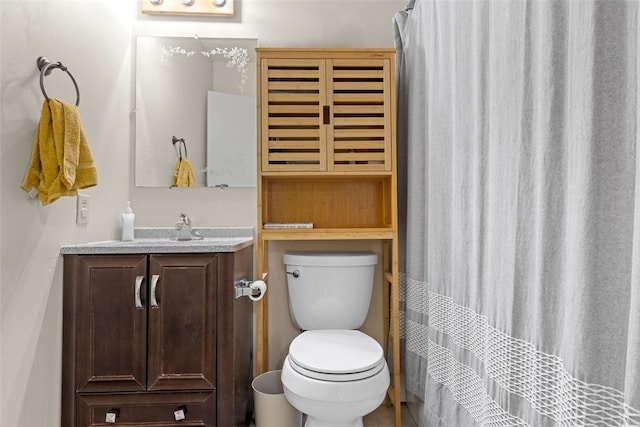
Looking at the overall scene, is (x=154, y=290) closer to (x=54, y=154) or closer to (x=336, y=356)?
(x=54, y=154)

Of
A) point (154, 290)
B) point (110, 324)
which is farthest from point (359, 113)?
point (110, 324)

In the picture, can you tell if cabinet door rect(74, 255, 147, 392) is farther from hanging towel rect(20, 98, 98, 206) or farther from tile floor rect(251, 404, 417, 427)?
tile floor rect(251, 404, 417, 427)

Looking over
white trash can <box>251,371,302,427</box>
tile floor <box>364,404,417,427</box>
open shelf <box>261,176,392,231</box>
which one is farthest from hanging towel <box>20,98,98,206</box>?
A: tile floor <box>364,404,417,427</box>

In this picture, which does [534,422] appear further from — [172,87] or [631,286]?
[172,87]

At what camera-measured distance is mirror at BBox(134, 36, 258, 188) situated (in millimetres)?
2121

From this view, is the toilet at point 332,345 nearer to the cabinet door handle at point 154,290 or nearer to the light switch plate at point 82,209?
the cabinet door handle at point 154,290

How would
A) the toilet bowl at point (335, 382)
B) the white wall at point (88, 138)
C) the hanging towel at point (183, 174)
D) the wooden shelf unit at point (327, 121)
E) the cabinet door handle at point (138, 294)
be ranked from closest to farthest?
the white wall at point (88, 138) < the toilet bowl at point (335, 382) < the cabinet door handle at point (138, 294) < the wooden shelf unit at point (327, 121) < the hanging towel at point (183, 174)

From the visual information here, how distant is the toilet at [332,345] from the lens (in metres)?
1.39

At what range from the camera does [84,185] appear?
4.80 ft

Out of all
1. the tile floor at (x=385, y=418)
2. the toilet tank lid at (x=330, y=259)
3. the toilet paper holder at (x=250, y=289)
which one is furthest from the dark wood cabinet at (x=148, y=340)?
the tile floor at (x=385, y=418)

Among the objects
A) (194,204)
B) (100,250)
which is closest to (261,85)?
(194,204)

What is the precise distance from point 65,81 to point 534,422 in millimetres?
1955

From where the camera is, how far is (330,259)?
192cm

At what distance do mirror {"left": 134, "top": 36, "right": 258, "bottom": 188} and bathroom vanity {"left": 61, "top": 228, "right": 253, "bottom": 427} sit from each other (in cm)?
71
